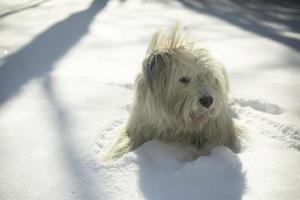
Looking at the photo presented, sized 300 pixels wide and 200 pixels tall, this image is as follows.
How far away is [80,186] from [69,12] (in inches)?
151

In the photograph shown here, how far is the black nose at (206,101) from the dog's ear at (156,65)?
0.86ft

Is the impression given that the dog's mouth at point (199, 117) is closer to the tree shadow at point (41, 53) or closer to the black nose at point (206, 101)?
the black nose at point (206, 101)

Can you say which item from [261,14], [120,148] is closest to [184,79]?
[120,148]

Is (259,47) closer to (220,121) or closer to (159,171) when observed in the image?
(220,121)

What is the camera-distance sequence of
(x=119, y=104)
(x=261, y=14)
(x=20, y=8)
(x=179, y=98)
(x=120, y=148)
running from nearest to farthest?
(x=179, y=98)
(x=120, y=148)
(x=119, y=104)
(x=261, y=14)
(x=20, y=8)

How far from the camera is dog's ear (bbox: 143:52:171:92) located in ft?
8.46

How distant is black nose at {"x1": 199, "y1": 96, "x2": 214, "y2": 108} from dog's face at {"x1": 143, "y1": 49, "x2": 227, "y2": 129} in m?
0.04

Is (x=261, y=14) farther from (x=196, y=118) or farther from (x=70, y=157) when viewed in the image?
(x=70, y=157)

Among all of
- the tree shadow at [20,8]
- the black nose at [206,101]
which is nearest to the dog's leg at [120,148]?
the black nose at [206,101]

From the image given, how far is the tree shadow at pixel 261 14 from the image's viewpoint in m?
4.85

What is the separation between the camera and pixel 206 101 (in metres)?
2.49

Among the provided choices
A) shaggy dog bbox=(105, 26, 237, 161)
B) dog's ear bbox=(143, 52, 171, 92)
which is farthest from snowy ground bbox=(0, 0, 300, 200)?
dog's ear bbox=(143, 52, 171, 92)

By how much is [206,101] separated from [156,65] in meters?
0.35

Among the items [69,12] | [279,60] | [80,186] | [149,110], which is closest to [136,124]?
[149,110]
